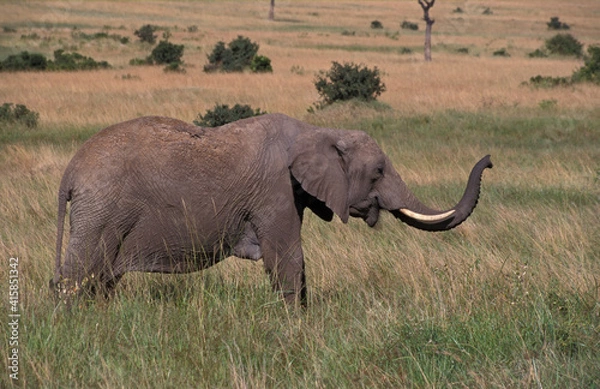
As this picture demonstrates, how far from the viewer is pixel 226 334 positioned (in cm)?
485

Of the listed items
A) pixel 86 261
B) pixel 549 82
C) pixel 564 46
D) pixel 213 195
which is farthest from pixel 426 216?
pixel 564 46

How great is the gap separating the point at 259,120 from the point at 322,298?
4.05 ft

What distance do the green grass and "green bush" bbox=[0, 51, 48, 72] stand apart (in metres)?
20.3

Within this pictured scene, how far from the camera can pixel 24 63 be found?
92.1ft

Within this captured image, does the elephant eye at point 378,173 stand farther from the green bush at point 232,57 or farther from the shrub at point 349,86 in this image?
the green bush at point 232,57

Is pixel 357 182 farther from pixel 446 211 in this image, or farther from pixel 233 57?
pixel 233 57

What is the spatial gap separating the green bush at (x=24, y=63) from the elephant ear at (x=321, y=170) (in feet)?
78.7

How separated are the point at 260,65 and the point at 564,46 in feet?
65.6

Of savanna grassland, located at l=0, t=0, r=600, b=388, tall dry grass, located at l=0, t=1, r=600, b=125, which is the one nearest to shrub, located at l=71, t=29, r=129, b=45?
tall dry grass, located at l=0, t=1, r=600, b=125

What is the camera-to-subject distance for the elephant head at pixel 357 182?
5.50 m

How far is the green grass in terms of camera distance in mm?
4250

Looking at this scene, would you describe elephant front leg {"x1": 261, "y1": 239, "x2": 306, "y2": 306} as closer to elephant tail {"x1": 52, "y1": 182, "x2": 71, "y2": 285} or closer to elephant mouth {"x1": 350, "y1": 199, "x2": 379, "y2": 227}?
elephant mouth {"x1": 350, "y1": 199, "x2": 379, "y2": 227}

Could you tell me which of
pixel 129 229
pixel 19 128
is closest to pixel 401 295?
pixel 129 229

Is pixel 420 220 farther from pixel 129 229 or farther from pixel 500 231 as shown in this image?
pixel 500 231
